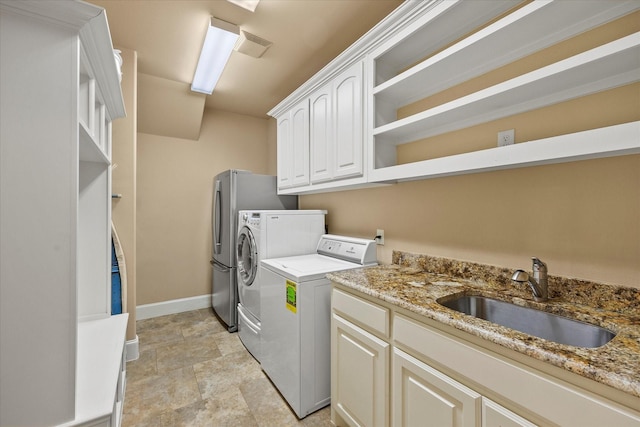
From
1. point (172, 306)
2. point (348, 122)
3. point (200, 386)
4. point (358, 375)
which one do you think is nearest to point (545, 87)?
point (348, 122)

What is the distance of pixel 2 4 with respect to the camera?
2.67 feet

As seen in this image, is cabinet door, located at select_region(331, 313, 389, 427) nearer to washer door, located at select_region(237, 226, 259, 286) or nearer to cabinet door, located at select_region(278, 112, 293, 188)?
washer door, located at select_region(237, 226, 259, 286)

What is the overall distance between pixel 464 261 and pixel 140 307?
3653 mm

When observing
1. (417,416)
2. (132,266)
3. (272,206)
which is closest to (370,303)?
(417,416)

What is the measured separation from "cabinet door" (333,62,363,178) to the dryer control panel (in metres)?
0.55

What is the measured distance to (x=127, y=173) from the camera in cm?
259

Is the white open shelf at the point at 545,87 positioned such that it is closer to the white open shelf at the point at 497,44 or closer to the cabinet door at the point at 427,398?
the white open shelf at the point at 497,44

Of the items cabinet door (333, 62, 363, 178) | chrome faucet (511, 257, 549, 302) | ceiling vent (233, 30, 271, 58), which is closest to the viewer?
chrome faucet (511, 257, 549, 302)

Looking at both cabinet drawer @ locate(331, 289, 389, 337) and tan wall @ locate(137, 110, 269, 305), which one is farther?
tan wall @ locate(137, 110, 269, 305)

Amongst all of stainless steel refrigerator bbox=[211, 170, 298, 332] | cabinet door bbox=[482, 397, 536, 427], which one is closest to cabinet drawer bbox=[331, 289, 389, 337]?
cabinet door bbox=[482, 397, 536, 427]

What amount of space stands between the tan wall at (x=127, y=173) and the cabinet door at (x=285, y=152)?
4.42 ft

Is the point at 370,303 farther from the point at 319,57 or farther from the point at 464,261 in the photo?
the point at 319,57

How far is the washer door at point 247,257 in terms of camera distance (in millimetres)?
Result: 2498

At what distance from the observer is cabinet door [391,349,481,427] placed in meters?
1.02
